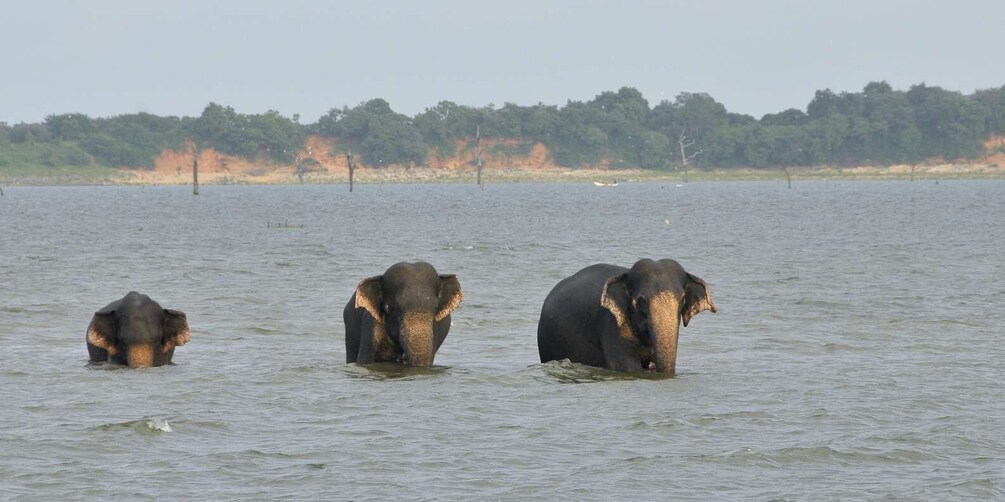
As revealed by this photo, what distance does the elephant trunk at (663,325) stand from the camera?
1622 cm

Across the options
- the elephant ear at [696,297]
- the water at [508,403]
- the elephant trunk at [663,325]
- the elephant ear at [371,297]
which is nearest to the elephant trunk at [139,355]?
the water at [508,403]

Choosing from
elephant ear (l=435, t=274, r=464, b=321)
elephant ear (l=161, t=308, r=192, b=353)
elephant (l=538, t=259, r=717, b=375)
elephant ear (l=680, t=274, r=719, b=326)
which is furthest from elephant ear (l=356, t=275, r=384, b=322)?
elephant ear (l=680, t=274, r=719, b=326)

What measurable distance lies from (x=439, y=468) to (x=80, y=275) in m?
26.9

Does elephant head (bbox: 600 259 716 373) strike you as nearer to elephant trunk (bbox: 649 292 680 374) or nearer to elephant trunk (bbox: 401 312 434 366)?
elephant trunk (bbox: 649 292 680 374)

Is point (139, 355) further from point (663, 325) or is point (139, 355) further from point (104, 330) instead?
point (663, 325)

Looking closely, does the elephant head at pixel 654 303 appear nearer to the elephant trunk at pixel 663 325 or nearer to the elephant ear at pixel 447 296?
the elephant trunk at pixel 663 325

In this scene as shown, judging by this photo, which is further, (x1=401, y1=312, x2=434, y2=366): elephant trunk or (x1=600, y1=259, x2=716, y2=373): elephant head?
(x1=401, y1=312, x2=434, y2=366): elephant trunk

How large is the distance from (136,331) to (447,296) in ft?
12.2

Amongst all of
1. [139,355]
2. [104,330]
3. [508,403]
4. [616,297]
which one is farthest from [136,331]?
[616,297]

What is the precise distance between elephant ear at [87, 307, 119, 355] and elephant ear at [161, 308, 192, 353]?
607 mm

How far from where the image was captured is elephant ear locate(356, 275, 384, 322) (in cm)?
1697

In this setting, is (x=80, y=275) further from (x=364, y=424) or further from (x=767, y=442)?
(x=767, y=442)

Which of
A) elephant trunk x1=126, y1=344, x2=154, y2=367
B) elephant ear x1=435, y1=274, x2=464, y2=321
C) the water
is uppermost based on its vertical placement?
elephant ear x1=435, y1=274, x2=464, y2=321

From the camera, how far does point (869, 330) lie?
24.1 m
